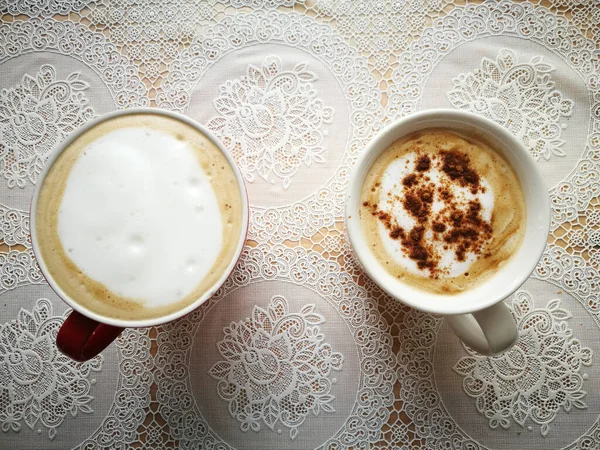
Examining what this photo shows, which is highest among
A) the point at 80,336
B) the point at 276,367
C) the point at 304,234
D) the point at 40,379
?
the point at 304,234

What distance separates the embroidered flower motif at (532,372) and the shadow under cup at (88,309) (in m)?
0.55

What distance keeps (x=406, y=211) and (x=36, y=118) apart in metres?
0.78

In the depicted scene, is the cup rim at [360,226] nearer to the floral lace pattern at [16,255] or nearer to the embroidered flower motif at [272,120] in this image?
the embroidered flower motif at [272,120]

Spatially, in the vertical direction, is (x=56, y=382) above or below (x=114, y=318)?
below

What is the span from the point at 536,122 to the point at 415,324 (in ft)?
1.61

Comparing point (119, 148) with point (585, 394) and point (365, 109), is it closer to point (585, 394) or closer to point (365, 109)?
point (365, 109)

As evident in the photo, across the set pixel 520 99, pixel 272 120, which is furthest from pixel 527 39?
pixel 272 120

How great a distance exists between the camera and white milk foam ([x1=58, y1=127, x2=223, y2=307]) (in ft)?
2.42

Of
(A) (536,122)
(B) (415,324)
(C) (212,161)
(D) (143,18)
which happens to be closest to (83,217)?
(C) (212,161)

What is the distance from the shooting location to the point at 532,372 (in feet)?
3.14

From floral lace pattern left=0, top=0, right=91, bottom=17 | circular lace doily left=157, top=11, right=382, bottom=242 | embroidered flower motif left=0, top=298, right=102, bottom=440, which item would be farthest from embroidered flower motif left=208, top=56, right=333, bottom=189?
embroidered flower motif left=0, top=298, right=102, bottom=440

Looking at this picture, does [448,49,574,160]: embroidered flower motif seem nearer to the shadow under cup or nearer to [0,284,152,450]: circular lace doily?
the shadow under cup

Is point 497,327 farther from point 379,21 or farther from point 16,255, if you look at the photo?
point 16,255

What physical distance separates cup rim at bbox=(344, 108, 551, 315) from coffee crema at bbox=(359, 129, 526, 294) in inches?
1.1
